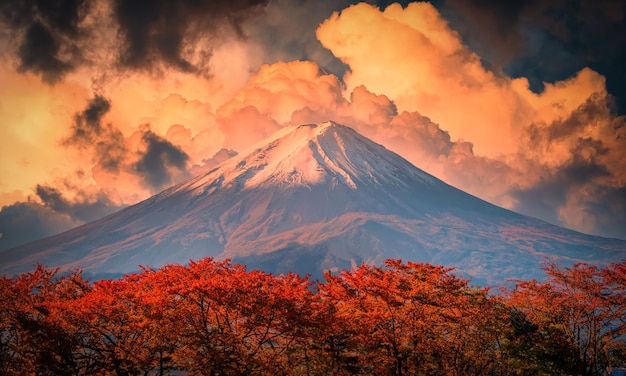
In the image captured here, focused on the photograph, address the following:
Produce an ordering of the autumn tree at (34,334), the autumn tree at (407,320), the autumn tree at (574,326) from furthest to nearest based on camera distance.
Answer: the autumn tree at (574,326), the autumn tree at (407,320), the autumn tree at (34,334)

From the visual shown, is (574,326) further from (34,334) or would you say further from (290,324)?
(34,334)

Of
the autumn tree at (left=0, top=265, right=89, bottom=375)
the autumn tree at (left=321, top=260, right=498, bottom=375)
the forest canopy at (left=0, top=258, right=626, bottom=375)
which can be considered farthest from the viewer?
the autumn tree at (left=321, top=260, right=498, bottom=375)

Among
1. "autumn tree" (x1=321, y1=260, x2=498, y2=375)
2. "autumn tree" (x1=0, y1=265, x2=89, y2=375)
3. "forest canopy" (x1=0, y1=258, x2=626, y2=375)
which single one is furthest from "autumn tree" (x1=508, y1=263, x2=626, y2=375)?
"autumn tree" (x1=0, y1=265, x2=89, y2=375)

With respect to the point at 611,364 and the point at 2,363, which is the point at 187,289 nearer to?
the point at 2,363

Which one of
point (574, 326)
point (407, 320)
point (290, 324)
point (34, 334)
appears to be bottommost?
point (574, 326)

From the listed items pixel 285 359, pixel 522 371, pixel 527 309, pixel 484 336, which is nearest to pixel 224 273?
pixel 285 359

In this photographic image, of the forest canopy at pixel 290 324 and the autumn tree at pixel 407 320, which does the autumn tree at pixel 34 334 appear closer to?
the forest canopy at pixel 290 324

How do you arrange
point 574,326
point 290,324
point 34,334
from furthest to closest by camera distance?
1. point 574,326
2. point 290,324
3. point 34,334

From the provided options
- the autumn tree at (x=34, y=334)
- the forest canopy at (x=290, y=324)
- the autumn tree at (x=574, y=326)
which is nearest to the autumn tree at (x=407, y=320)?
the forest canopy at (x=290, y=324)

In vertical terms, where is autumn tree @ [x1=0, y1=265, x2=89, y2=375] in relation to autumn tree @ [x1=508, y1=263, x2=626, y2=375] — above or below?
above

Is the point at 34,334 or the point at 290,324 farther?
the point at 290,324

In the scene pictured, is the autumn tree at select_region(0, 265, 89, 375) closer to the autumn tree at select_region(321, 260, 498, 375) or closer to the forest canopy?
the forest canopy

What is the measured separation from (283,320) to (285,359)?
69.3 inches

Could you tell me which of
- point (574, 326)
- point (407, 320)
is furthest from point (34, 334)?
point (574, 326)
